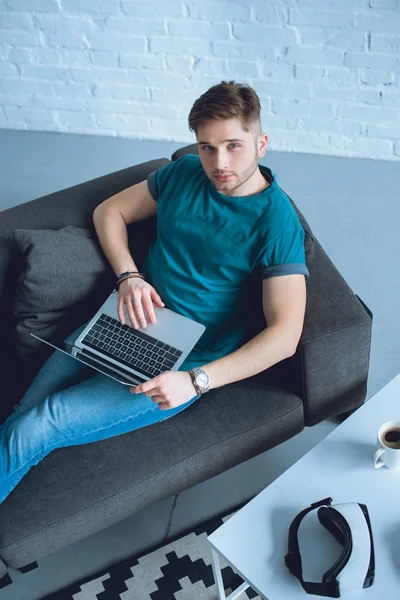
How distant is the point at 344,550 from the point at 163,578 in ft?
2.33

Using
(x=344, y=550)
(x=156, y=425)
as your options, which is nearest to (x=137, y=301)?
(x=156, y=425)

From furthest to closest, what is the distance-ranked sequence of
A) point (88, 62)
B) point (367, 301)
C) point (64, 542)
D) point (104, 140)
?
point (104, 140)
point (88, 62)
point (367, 301)
point (64, 542)

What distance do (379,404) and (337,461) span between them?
0.21 m

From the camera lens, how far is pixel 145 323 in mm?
1873

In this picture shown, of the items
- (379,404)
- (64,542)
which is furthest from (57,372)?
(379,404)

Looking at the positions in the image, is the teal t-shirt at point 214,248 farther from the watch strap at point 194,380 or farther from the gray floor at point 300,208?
the gray floor at point 300,208

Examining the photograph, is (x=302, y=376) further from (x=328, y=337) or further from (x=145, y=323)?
(x=145, y=323)

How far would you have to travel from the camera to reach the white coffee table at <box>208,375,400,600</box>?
151 cm

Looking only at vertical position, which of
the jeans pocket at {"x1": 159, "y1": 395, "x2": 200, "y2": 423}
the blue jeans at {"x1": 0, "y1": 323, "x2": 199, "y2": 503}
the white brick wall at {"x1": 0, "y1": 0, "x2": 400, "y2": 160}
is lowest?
the jeans pocket at {"x1": 159, "y1": 395, "x2": 200, "y2": 423}

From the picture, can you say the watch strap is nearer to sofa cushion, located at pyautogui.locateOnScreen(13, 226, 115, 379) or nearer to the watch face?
the watch face

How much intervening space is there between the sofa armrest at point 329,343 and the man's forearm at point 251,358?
0.31 ft

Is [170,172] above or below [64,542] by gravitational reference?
above

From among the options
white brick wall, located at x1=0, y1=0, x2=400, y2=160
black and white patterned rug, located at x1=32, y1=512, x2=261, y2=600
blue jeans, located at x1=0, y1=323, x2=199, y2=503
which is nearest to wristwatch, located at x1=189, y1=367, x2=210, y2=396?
blue jeans, located at x1=0, y1=323, x2=199, y2=503

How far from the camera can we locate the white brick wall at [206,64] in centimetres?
270
